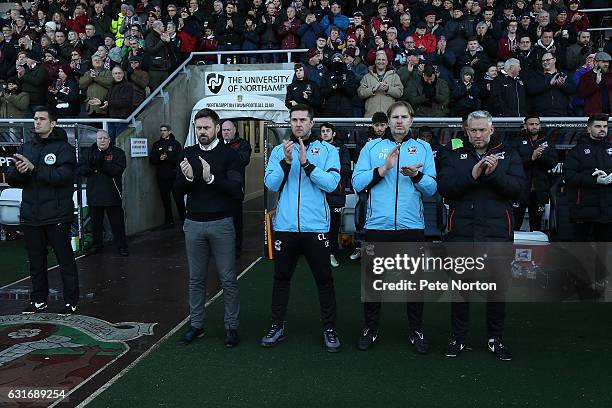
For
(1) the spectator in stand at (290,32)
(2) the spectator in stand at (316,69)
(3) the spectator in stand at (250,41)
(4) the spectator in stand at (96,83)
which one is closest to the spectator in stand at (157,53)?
(4) the spectator in stand at (96,83)

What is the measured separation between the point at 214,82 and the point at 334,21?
287cm

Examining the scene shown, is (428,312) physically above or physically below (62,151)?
below

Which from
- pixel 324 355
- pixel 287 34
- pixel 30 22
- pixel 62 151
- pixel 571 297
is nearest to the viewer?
pixel 324 355

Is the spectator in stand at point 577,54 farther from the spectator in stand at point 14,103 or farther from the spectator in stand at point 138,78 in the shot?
the spectator in stand at point 14,103

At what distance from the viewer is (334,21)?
44.8ft

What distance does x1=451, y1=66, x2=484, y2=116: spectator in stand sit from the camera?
10289 millimetres

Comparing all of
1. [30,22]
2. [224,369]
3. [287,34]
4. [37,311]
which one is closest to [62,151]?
[37,311]

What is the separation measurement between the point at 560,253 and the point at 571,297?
55 centimetres

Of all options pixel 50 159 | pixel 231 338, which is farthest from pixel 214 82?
pixel 231 338

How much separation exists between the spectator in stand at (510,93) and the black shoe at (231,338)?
643cm

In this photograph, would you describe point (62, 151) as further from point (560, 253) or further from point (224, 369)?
point (560, 253)

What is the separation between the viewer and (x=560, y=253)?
6879mm

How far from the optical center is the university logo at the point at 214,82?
44.2 ft

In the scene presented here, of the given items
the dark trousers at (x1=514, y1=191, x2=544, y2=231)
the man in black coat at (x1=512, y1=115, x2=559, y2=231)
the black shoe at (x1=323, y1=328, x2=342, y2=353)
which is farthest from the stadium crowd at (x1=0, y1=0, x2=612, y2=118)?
the black shoe at (x1=323, y1=328, x2=342, y2=353)
